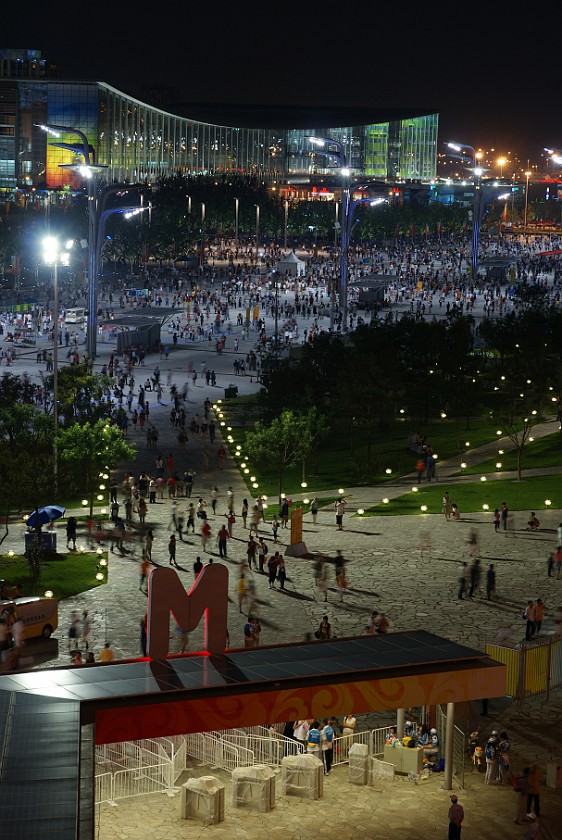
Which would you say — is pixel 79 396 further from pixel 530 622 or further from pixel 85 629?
pixel 530 622

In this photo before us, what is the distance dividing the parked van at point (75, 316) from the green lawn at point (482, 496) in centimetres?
4495

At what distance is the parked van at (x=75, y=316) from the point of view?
86.6m

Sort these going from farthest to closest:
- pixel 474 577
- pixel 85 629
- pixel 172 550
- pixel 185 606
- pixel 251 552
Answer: pixel 251 552
pixel 172 550
pixel 474 577
pixel 85 629
pixel 185 606

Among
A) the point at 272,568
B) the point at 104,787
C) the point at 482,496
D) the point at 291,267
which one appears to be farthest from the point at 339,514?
the point at 291,267

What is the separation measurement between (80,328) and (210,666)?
6745 centimetres

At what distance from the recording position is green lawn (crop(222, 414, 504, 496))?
47.7 meters

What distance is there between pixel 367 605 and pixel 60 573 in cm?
834

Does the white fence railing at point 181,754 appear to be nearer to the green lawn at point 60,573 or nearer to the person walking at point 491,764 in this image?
the person walking at point 491,764

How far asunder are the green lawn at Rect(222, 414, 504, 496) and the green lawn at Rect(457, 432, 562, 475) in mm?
2065

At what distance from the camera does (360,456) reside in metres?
52.0

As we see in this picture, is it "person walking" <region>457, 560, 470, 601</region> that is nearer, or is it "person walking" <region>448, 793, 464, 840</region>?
"person walking" <region>448, 793, 464, 840</region>

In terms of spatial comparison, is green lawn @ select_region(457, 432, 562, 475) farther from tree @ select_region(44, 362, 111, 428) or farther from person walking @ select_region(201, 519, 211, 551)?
person walking @ select_region(201, 519, 211, 551)

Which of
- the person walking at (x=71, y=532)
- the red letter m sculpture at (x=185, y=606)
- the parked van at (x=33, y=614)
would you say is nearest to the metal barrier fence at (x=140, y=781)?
the red letter m sculpture at (x=185, y=606)

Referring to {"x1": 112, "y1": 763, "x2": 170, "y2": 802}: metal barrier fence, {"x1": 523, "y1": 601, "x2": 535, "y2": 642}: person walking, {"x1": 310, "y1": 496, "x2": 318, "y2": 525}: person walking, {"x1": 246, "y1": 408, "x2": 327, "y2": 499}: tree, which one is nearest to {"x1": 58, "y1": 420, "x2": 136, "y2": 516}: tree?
{"x1": 246, "y1": 408, "x2": 327, "y2": 499}: tree
